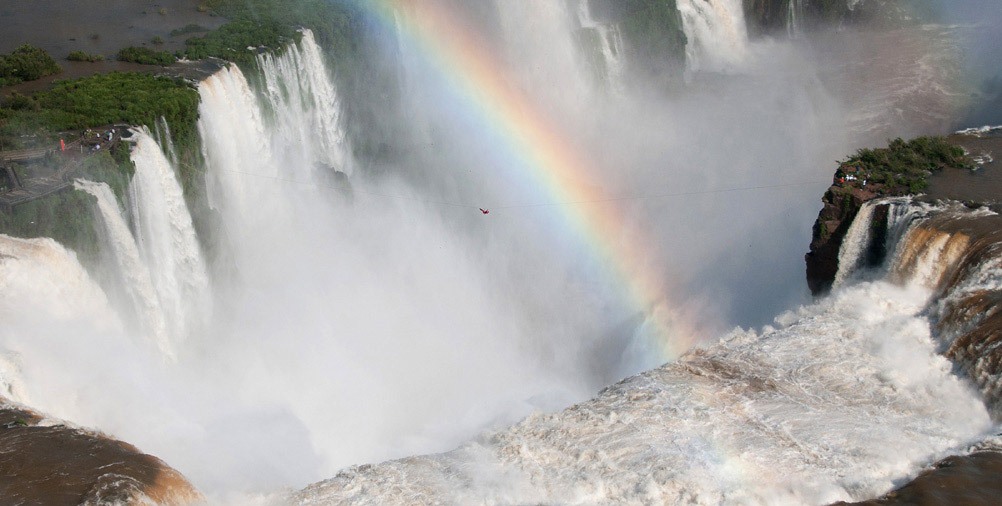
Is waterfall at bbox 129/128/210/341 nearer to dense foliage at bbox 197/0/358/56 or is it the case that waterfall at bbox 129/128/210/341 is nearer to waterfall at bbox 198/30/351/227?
waterfall at bbox 198/30/351/227

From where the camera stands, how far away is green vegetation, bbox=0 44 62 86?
886 inches

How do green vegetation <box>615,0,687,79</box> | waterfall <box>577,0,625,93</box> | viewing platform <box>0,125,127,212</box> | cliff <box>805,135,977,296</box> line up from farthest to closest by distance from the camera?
green vegetation <box>615,0,687,79</box>
waterfall <box>577,0,625,93</box>
cliff <box>805,135,977,296</box>
viewing platform <box>0,125,127,212</box>

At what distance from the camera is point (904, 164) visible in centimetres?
2127

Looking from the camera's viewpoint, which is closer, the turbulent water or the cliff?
the turbulent water

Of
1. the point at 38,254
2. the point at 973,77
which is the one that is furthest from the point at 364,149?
the point at 973,77

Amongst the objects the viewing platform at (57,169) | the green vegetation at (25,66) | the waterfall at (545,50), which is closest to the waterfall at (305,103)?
the green vegetation at (25,66)

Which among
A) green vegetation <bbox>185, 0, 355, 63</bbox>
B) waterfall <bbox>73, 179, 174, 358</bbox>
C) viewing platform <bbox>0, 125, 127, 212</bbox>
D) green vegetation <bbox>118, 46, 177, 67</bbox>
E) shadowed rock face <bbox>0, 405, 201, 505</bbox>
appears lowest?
shadowed rock face <bbox>0, 405, 201, 505</bbox>

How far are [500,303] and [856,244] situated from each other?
1101cm

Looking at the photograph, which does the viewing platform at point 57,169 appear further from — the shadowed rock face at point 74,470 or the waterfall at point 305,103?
the waterfall at point 305,103

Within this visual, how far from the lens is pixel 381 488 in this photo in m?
12.1

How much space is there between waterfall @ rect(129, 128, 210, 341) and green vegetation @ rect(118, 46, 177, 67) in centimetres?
630

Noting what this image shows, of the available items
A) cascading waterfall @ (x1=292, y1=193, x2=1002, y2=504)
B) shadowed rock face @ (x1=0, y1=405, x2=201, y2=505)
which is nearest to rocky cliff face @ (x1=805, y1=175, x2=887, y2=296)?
cascading waterfall @ (x1=292, y1=193, x2=1002, y2=504)

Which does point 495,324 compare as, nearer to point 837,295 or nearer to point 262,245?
point 262,245

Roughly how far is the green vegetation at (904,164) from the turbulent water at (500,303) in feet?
5.67
